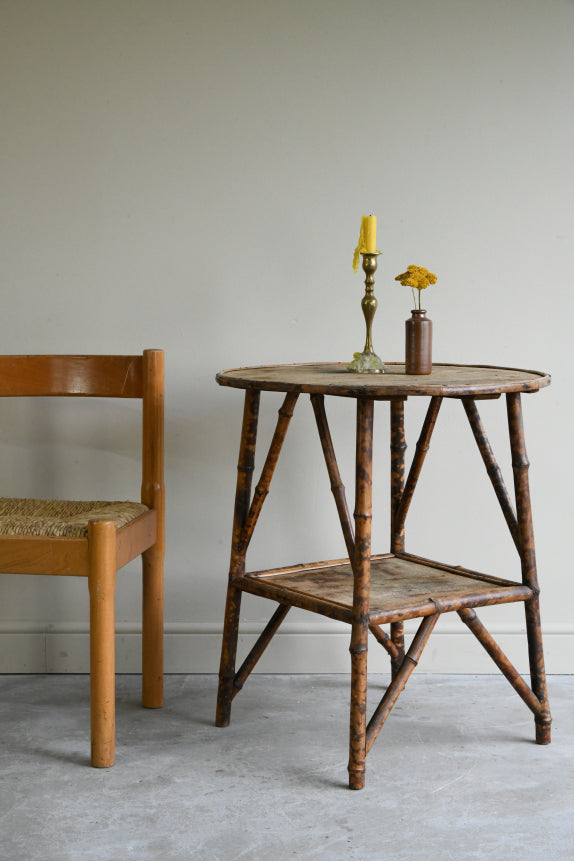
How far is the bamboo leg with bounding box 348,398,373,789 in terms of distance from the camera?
69.9 inches

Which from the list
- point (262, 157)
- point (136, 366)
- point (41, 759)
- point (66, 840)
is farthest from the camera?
point (262, 157)

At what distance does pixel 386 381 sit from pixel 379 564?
1.86 feet

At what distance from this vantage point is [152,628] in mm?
2199

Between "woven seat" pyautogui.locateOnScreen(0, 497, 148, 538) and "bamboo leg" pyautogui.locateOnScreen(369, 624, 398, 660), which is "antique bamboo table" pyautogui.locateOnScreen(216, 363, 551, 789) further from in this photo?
"woven seat" pyautogui.locateOnScreen(0, 497, 148, 538)

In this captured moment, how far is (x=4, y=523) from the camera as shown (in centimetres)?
193

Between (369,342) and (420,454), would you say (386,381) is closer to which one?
(369,342)

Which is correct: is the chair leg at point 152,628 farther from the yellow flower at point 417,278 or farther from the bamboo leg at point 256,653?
the yellow flower at point 417,278

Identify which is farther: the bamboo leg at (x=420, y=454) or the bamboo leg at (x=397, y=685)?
the bamboo leg at (x=420, y=454)

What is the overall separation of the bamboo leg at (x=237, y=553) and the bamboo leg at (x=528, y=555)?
0.55 m

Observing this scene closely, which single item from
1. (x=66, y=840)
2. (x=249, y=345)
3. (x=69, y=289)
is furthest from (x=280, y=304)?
(x=66, y=840)

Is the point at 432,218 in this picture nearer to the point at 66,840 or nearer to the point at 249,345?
the point at 249,345

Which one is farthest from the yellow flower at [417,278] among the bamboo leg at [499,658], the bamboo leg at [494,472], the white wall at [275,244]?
the bamboo leg at [499,658]

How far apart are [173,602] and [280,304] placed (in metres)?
0.84

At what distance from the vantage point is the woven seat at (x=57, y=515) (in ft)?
6.21
